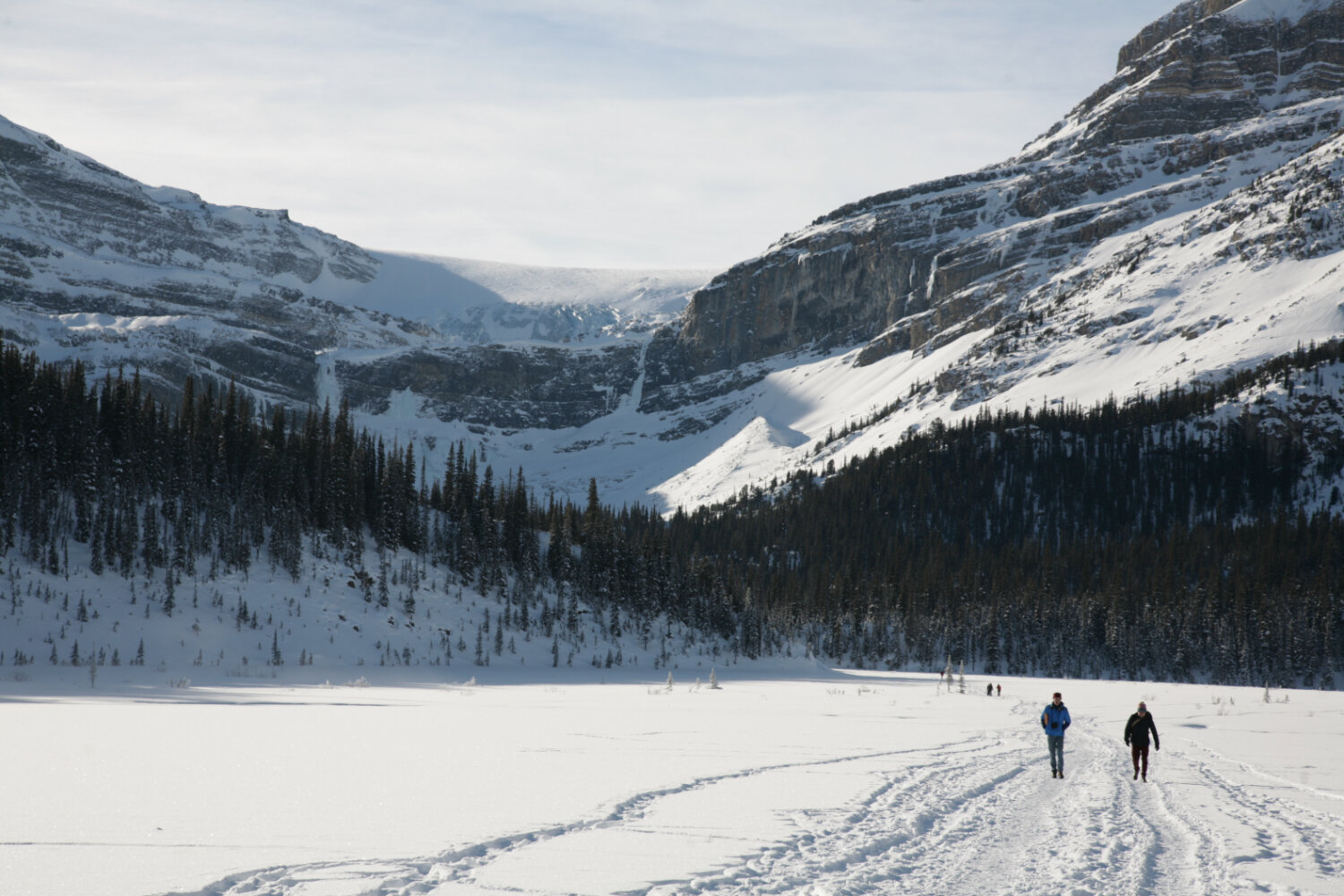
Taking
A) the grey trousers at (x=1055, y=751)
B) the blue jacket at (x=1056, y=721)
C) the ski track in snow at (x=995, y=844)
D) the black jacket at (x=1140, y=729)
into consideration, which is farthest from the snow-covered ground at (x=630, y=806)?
the blue jacket at (x=1056, y=721)

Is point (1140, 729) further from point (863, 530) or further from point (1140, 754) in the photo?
point (863, 530)

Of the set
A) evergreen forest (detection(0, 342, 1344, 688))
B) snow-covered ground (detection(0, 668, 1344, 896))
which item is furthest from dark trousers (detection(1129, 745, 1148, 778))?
evergreen forest (detection(0, 342, 1344, 688))

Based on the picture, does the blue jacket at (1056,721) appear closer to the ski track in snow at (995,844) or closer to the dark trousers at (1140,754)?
the ski track in snow at (995,844)

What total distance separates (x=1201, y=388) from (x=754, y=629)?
4113 inches

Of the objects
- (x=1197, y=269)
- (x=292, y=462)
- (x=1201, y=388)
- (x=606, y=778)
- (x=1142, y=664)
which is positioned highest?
(x=1197, y=269)

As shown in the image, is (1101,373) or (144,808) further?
(1101,373)

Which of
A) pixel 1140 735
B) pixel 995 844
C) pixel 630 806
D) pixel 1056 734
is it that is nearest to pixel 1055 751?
pixel 1056 734

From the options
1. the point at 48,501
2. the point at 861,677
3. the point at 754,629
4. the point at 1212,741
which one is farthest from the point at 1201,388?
the point at 48,501

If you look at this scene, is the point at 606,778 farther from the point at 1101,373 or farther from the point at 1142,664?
the point at 1101,373

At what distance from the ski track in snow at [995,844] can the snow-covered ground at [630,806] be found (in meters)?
0.05

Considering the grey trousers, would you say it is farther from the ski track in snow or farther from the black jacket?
the black jacket

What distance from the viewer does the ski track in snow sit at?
8.73 meters

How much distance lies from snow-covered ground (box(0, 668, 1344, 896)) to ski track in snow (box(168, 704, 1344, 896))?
0.16ft

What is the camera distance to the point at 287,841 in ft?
31.6
